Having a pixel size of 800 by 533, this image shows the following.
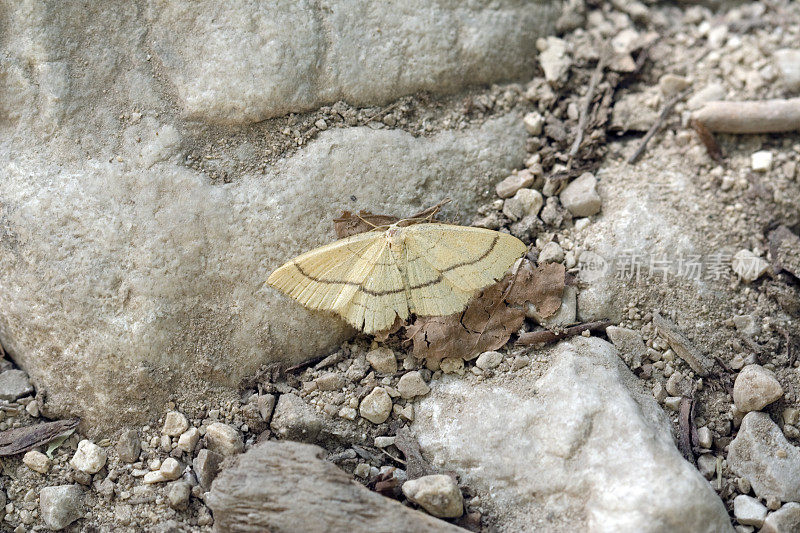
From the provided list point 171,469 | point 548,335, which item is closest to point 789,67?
point 548,335

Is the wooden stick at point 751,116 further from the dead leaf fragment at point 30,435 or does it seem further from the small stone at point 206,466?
the dead leaf fragment at point 30,435

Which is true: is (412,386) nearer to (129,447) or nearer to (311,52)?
(129,447)

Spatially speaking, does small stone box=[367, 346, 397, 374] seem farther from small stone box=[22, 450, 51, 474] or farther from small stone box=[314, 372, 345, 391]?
small stone box=[22, 450, 51, 474]

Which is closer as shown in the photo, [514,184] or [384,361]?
[384,361]

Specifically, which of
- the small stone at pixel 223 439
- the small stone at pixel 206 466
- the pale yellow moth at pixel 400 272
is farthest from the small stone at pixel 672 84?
the small stone at pixel 206 466

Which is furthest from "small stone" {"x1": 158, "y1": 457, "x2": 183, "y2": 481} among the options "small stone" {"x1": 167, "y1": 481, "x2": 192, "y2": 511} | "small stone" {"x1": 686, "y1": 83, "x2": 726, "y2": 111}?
"small stone" {"x1": 686, "y1": 83, "x2": 726, "y2": 111}
